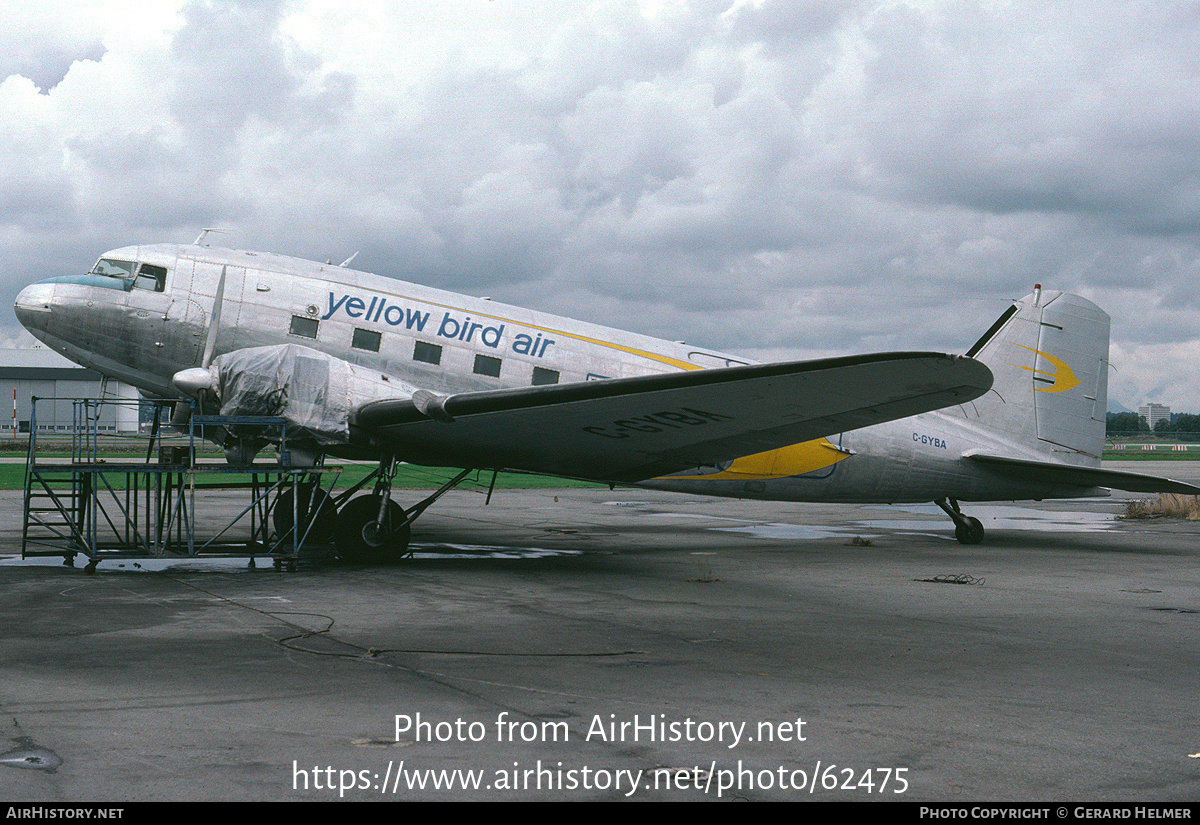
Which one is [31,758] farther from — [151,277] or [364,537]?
[151,277]

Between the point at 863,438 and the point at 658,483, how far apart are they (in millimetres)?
3457

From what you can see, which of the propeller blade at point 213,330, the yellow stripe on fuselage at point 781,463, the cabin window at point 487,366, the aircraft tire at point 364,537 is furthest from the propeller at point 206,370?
the yellow stripe on fuselage at point 781,463

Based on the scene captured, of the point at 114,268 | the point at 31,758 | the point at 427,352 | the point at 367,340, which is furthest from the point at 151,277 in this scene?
the point at 31,758

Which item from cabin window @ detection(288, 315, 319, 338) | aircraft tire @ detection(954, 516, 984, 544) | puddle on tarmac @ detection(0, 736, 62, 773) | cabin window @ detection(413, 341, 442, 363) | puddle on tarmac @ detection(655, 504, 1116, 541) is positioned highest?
cabin window @ detection(288, 315, 319, 338)

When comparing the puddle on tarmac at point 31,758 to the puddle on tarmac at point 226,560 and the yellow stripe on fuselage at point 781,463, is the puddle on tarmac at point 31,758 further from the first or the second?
the yellow stripe on fuselage at point 781,463

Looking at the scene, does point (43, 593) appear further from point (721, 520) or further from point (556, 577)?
point (721, 520)

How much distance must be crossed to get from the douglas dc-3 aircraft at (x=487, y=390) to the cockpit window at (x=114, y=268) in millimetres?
25

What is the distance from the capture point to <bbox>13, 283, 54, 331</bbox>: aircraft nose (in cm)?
1324

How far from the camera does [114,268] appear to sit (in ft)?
44.5

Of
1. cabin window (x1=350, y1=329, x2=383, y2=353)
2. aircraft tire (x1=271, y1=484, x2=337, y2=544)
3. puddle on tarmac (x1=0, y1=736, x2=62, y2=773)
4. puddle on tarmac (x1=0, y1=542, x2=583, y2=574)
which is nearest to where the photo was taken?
puddle on tarmac (x1=0, y1=736, x2=62, y2=773)

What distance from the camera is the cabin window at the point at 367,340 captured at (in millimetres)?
13695

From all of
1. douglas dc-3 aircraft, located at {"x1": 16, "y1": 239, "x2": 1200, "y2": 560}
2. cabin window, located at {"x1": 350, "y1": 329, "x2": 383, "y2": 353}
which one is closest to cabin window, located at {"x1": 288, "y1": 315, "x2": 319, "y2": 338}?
douglas dc-3 aircraft, located at {"x1": 16, "y1": 239, "x2": 1200, "y2": 560}

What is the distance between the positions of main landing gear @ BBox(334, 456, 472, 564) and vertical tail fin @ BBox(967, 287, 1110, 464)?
10324 mm

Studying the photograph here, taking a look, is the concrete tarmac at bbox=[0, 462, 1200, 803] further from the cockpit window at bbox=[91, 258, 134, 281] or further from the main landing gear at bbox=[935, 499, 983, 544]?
the cockpit window at bbox=[91, 258, 134, 281]
